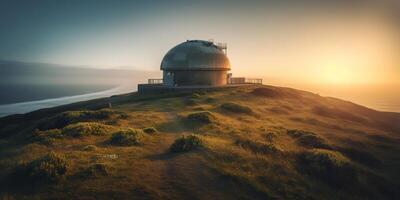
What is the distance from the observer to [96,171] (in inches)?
662

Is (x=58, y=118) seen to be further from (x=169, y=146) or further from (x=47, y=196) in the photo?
(x=47, y=196)

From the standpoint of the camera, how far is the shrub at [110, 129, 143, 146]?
2256 centimetres

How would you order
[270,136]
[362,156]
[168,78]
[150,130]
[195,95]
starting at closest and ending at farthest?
[362,156] → [150,130] → [270,136] → [195,95] → [168,78]

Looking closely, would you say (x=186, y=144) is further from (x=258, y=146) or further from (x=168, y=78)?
(x=168, y=78)

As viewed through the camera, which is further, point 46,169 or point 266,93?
point 266,93

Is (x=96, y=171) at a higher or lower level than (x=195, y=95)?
lower

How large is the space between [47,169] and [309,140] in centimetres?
2150

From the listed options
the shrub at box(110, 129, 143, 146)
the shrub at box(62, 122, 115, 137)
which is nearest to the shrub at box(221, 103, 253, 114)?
the shrub at box(62, 122, 115, 137)

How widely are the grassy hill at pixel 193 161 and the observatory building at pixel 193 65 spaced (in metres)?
23.1

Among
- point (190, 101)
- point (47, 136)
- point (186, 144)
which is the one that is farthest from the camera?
point (190, 101)

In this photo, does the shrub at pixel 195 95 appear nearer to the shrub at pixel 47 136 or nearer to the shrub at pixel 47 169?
the shrub at pixel 47 136

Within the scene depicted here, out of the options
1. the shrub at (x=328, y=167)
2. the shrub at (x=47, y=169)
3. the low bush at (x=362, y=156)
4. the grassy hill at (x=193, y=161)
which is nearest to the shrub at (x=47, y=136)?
the grassy hill at (x=193, y=161)

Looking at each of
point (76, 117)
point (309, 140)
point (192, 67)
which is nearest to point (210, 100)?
point (192, 67)

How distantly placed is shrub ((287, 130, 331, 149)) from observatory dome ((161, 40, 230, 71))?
30.3 m
